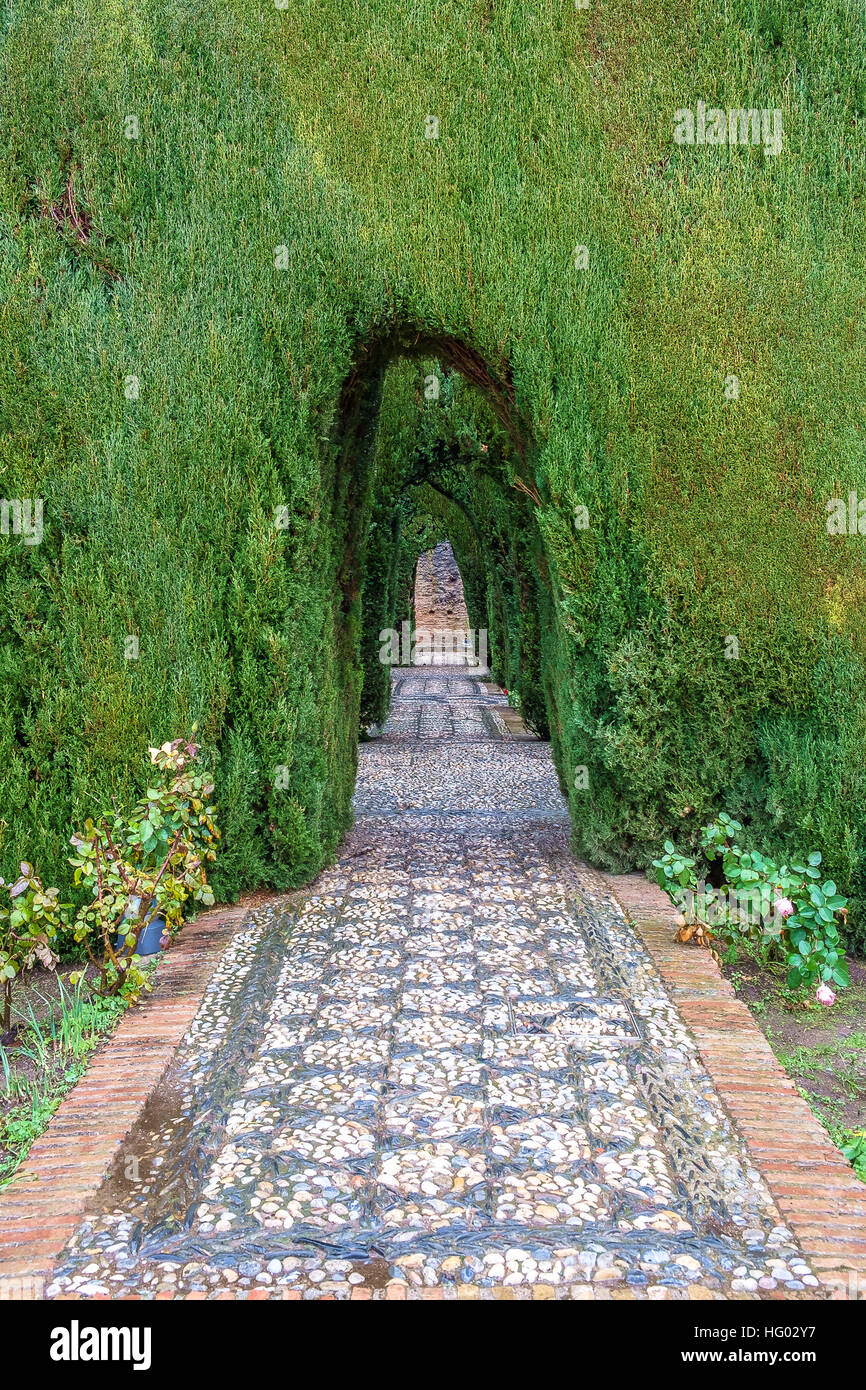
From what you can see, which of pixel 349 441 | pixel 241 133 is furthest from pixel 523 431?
pixel 241 133

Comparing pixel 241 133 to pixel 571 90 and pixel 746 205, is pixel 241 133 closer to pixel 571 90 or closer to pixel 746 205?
A: pixel 571 90

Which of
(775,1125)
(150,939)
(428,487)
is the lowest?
(775,1125)

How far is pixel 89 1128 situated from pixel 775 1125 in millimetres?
2203

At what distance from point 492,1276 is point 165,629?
11.3 feet

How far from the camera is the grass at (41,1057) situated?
306 cm

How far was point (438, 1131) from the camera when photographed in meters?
2.88

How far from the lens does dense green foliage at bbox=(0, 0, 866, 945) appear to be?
15.4ft

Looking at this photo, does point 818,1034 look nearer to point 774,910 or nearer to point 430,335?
point 774,910
